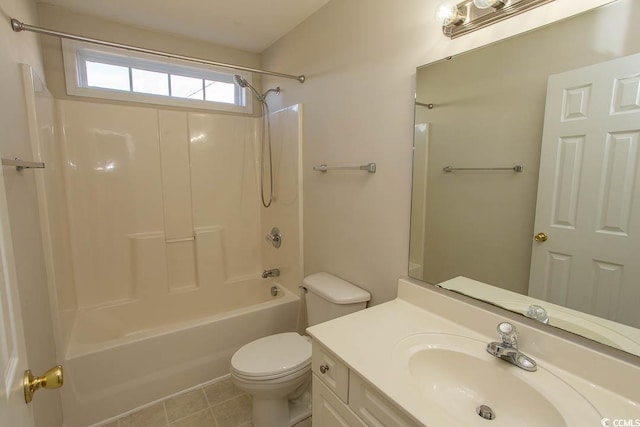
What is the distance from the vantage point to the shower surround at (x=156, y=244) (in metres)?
1.77

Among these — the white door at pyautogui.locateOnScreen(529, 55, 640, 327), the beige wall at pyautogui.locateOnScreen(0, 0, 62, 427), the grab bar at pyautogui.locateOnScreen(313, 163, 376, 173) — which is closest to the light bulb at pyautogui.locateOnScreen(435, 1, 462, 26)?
the white door at pyautogui.locateOnScreen(529, 55, 640, 327)

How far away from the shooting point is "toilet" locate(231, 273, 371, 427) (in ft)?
4.96

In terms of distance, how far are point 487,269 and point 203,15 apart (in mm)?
2271

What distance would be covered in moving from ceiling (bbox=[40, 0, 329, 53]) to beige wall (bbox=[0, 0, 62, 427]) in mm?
490

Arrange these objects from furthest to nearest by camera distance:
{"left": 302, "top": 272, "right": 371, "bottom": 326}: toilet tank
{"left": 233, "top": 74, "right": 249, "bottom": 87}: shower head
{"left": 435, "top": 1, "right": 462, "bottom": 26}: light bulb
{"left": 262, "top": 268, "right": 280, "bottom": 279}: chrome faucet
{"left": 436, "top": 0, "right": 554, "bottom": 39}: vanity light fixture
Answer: {"left": 262, "top": 268, "right": 280, "bottom": 279}: chrome faucet → {"left": 233, "top": 74, "right": 249, "bottom": 87}: shower head → {"left": 302, "top": 272, "right": 371, "bottom": 326}: toilet tank → {"left": 435, "top": 1, "right": 462, "bottom": 26}: light bulb → {"left": 436, "top": 0, "right": 554, "bottom": 39}: vanity light fixture

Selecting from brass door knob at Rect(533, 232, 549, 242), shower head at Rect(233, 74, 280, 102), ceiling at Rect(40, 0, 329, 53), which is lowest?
brass door knob at Rect(533, 232, 549, 242)

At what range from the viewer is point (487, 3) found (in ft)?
3.40

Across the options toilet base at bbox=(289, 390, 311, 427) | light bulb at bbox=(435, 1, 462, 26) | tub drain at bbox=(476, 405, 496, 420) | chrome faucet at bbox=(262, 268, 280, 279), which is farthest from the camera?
chrome faucet at bbox=(262, 268, 280, 279)

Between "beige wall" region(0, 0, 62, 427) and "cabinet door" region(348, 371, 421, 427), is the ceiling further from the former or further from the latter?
"cabinet door" region(348, 371, 421, 427)

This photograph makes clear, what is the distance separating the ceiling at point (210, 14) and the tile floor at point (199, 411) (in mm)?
2507

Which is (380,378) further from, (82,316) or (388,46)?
(82,316)

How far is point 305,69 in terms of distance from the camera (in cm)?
207

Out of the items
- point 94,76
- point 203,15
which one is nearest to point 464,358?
point 203,15

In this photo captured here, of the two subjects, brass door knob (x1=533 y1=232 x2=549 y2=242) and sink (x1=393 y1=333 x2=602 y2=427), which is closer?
sink (x1=393 y1=333 x2=602 y2=427)
